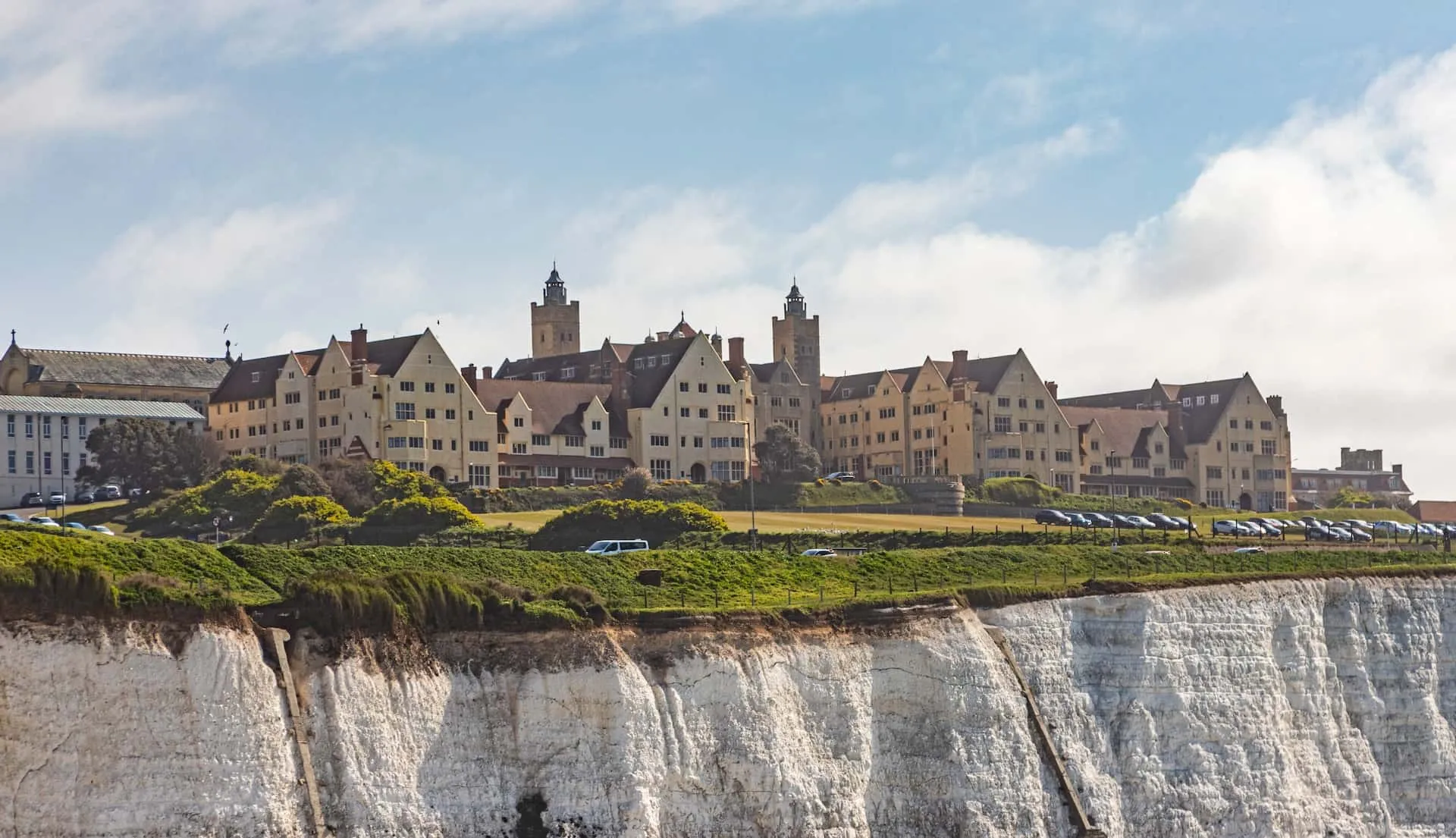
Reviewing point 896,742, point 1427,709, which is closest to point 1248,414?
point 1427,709

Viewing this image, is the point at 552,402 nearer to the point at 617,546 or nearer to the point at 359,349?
the point at 359,349

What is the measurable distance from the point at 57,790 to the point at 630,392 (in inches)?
4203

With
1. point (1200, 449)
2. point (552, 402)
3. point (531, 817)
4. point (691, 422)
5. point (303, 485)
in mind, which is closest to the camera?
point (531, 817)

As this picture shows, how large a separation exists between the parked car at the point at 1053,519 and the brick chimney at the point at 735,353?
3479 cm

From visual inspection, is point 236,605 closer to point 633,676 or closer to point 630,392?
point 633,676

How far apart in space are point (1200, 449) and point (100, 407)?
82175 millimetres

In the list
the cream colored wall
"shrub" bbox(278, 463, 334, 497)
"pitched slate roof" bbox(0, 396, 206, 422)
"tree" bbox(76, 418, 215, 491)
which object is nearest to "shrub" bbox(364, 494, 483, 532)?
"shrub" bbox(278, 463, 334, 497)

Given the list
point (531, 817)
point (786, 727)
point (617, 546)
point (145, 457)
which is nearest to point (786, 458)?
point (145, 457)

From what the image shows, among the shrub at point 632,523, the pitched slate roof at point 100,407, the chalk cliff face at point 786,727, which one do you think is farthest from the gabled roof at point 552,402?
the chalk cliff face at point 786,727

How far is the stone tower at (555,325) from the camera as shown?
594 ft

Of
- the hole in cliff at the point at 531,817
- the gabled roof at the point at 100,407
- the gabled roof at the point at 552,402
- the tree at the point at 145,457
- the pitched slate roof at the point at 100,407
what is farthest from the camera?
the gabled roof at the point at 552,402

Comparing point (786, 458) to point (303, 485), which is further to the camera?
point (786, 458)

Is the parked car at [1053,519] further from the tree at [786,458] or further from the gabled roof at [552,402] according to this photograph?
the gabled roof at [552,402]

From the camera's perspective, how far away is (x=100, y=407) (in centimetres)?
14538
